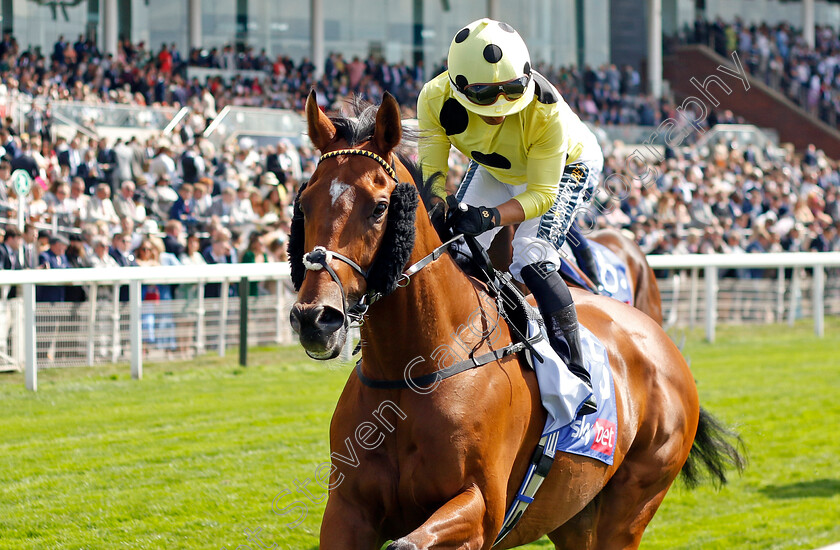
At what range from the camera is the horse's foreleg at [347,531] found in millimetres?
2635

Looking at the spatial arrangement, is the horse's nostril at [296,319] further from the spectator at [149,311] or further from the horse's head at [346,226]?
A: the spectator at [149,311]

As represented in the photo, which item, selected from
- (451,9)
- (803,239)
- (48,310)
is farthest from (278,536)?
(451,9)

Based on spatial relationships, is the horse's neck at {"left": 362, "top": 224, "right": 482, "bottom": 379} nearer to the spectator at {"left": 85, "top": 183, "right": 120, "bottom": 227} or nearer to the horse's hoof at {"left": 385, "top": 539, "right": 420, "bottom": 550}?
the horse's hoof at {"left": 385, "top": 539, "right": 420, "bottom": 550}

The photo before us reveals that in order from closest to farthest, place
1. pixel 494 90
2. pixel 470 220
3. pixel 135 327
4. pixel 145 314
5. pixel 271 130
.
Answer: pixel 470 220 < pixel 494 90 < pixel 135 327 < pixel 145 314 < pixel 271 130

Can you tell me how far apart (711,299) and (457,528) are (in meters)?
9.03

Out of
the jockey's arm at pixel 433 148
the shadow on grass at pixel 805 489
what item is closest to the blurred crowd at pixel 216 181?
the jockey's arm at pixel 433 148

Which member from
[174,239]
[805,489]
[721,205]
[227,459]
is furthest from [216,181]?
[721,205]

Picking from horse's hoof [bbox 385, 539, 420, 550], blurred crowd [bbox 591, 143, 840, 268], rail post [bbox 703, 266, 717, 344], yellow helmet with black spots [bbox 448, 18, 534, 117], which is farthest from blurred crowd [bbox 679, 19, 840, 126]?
horse's hoof [bbox 385, 539, 420, 550]

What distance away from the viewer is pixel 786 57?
27.6 metres

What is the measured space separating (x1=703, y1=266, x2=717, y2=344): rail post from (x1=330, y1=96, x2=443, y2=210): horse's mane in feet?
28.1

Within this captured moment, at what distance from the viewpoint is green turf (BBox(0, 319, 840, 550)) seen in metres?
4.50

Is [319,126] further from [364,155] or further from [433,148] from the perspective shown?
[433,148]

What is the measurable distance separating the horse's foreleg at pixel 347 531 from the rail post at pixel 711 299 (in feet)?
29.3

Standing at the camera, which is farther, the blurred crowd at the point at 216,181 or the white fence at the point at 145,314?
the blurred crowd at the point at 216,181
